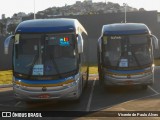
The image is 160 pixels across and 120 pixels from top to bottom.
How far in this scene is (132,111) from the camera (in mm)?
14328

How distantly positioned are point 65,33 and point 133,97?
470cm

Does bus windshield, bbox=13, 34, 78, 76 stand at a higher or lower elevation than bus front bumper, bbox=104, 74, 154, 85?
higher

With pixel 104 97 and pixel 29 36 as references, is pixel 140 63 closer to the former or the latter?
pixel 104 97

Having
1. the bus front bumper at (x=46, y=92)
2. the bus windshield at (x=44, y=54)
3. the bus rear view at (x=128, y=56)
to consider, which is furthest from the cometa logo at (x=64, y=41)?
the bus rear view at (x=128, y=56)

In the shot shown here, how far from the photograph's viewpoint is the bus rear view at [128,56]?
19.0 m

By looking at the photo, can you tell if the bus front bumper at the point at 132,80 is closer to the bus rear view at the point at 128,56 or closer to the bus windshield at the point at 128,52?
the bus rear view at the point at 128,56

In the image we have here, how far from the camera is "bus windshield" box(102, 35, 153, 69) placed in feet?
63.1

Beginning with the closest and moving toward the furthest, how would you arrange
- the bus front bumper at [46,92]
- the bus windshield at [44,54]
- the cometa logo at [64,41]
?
the bus front bumper at [46,92] < the bus windshield at [44,54] < the cometa logo at [64,41]

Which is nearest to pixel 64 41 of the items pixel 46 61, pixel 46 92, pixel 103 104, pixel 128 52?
pixel 46 61

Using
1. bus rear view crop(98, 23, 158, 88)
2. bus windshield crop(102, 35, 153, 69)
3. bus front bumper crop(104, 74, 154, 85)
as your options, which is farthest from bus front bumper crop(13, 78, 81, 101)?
bus windshield crop(102, 35, 153, 69)

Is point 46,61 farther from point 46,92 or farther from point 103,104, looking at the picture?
point 103,104

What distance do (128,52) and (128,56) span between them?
20cm

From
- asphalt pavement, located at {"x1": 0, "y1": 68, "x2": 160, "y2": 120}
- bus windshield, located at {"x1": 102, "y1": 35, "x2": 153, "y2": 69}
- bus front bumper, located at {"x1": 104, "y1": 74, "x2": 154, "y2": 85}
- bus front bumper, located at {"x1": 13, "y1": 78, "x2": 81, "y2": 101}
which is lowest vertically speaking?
asphalt pavement, located at {"x1": 0, "y1": 68, "x2": 160, "y2": 120}

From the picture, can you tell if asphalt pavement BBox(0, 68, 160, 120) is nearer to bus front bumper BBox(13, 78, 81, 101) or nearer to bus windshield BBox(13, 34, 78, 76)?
bus front bumper BBox(13, 78, 81, 101)
